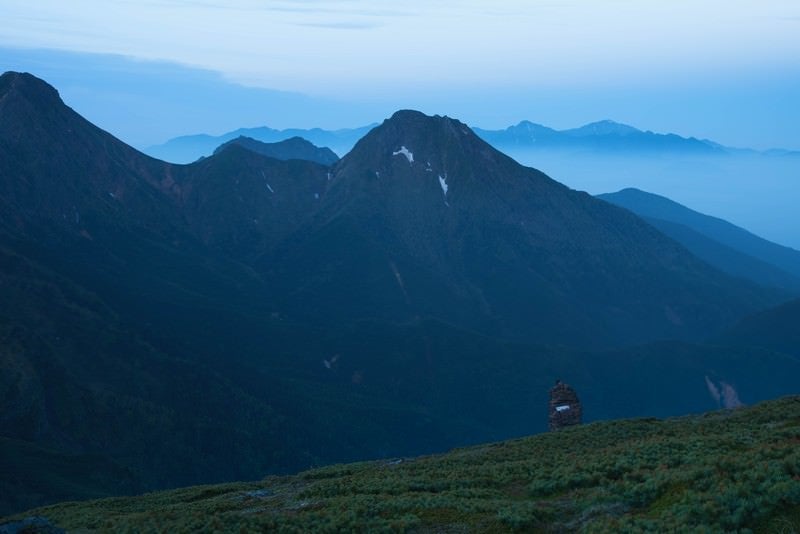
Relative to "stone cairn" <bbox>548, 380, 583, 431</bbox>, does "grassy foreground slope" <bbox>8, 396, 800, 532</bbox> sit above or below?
above

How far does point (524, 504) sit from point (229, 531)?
1052 centimetres

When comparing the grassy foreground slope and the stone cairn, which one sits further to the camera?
the stone cairn

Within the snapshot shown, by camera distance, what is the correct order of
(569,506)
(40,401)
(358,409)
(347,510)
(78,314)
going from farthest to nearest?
(358,409) → (78,314) → (40,401) → (347,510) → (569,506)

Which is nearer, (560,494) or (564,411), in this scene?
(560,494)

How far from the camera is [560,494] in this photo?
3241 centimetres

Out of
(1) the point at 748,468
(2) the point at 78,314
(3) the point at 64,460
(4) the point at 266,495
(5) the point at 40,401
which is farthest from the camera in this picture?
(2) the point at 78,314

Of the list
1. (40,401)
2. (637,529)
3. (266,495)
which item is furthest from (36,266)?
(637,529)

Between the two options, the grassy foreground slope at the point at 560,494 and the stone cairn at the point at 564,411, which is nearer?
the grassy foreground slope at the point at 560,494

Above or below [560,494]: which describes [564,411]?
below

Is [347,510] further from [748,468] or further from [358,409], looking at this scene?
[358,409]

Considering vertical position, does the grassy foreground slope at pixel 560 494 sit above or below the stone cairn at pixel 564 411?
above

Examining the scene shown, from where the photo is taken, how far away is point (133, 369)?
173250mm

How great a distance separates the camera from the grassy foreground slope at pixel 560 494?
2380cm

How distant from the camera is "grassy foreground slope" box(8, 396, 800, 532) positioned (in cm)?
2380
